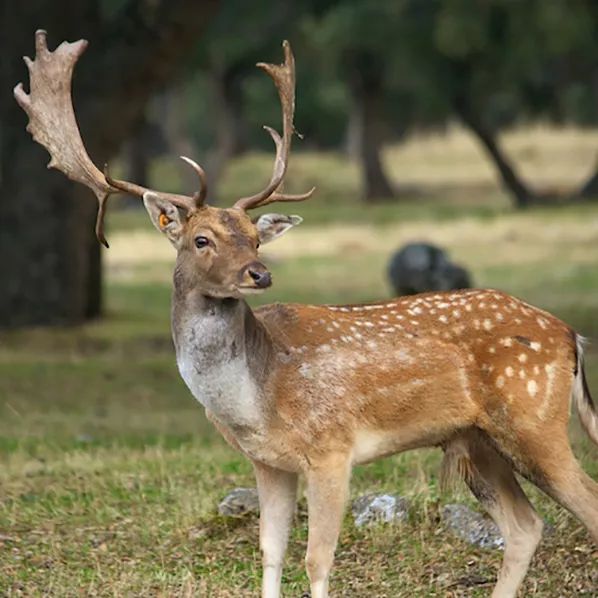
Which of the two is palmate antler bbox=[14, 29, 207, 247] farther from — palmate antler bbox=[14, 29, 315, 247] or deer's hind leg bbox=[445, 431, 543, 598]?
deer's hind leg bbox=[445, 431, 543, 598]

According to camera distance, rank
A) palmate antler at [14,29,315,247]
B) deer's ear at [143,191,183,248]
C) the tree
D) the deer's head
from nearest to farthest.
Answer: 1. the deer's head
2. deer's ear at [143,191,183,248]
3. palmate antler at [14,29,315,247]
4. the tree

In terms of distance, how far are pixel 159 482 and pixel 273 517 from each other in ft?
8.91

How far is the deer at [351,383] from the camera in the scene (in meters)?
6.45

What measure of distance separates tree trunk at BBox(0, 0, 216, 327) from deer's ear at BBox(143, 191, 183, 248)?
10.1 meters

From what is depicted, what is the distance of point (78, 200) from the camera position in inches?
667

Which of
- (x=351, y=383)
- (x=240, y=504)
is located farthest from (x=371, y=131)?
(x=351, y=383)

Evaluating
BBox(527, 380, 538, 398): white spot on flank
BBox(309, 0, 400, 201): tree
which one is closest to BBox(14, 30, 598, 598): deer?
BBox(527, 380, 538, 398): white spot on flank

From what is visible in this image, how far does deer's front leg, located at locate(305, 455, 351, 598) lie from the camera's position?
647cm

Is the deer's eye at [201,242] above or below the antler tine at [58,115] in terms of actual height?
below

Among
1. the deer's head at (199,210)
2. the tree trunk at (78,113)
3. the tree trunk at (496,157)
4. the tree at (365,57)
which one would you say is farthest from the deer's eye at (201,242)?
the tree trunk at (496,157)

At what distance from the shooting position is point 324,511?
6.50 meters

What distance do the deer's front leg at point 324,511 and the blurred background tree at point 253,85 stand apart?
1055cm

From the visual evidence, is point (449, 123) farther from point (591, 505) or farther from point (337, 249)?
point (591, 505)

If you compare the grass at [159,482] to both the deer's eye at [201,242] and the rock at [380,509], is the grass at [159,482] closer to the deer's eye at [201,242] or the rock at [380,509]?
the rock at [380,509]
